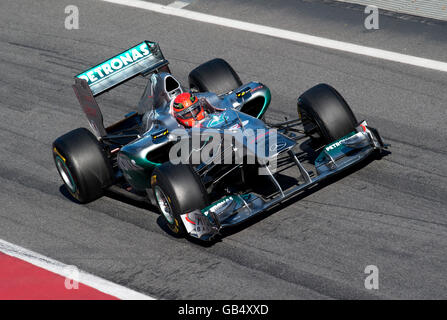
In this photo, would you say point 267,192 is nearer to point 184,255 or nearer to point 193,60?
point 184,255

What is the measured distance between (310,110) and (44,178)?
4104 millimetres

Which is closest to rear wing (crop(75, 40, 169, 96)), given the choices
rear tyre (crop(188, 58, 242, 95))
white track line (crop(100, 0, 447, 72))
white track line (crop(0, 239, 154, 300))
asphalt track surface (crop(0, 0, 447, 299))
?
rear tyre (crop(188, 58, 242, 95))

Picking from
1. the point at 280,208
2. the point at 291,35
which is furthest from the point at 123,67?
the point at 291,35

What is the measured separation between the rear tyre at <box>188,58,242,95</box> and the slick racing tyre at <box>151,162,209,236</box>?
2820mm

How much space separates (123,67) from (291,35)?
511 centimetres

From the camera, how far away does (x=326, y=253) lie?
9.10m

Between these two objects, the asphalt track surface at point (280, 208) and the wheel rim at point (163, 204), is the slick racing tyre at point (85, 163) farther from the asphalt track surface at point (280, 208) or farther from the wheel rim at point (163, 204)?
the wheel rim at point (163, 204)

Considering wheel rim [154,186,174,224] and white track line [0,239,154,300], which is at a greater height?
wheel rim [154,186,174,224]

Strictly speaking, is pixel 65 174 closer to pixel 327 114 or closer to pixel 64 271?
pixel 64 271

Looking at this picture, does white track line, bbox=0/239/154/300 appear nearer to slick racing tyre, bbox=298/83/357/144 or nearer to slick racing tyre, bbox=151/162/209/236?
slick racing tyre, bbox=151/162/209/236

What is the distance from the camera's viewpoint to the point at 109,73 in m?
11.5

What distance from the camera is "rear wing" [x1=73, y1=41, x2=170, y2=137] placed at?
11320 mm

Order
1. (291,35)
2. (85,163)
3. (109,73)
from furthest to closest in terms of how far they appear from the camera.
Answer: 1. (291,35)
2. (109,73)
3. (85,163)

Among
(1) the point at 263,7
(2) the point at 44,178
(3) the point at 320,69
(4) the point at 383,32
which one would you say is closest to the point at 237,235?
(2) the point at 44,178
